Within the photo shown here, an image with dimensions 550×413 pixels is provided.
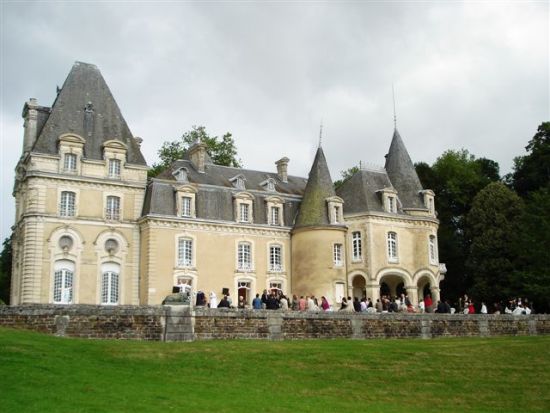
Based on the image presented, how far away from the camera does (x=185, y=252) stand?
36531mm

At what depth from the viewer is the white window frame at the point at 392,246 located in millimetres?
39656

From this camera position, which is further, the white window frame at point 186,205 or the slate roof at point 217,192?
the white window frame at point 186,205

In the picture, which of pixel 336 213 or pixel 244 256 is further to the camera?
pixel 336 213

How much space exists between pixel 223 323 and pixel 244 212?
17.1 metres

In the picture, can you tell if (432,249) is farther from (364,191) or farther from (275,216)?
(275,216)

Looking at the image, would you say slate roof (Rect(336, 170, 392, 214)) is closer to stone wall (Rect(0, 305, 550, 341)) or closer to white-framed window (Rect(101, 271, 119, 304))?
stone wall (Rect(0, 305, 550, 341))

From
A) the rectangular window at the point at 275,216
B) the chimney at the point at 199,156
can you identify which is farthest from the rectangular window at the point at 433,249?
the chimney at the point at 199,156

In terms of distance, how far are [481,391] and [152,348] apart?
28.4 ft

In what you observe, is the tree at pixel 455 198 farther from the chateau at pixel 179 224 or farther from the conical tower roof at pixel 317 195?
the conical tower roof at pixel 317 195

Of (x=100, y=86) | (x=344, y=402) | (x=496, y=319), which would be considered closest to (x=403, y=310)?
(x=496, y=319)

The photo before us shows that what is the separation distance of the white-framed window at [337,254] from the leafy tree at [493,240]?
1149 centimetres

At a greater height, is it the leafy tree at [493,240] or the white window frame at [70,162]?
the white window frame at [70,162]

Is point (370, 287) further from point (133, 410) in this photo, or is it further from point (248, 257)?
point (133, 410)

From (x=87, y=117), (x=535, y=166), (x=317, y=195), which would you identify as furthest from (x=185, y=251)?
(x=535, y=166)
